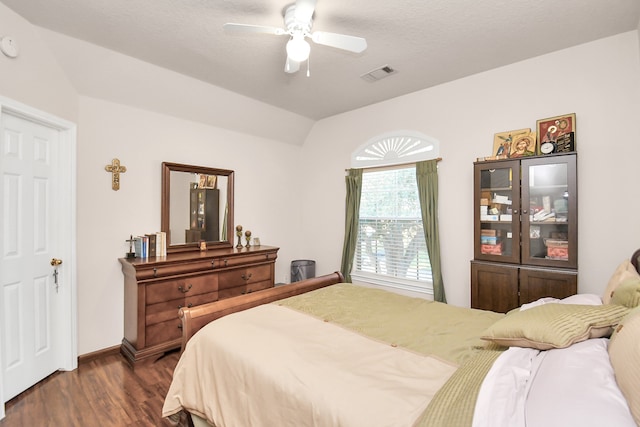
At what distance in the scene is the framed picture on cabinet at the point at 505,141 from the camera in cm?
290

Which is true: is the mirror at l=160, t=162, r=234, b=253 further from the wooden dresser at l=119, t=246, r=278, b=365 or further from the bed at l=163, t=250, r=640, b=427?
the bed at l=163, t=250, r=640, b=427

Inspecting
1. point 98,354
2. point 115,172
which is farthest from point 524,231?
point 98,354

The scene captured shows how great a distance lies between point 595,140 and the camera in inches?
102

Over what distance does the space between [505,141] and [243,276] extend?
3.22 metres

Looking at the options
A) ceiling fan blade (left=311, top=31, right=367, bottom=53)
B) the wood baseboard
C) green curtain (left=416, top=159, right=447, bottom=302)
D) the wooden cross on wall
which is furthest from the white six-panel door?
green curtain (left=416, top=159, right=447, bottom=302)

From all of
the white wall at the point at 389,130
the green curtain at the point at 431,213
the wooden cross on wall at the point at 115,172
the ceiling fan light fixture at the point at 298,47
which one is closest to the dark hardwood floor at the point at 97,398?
the white wall at the point at 389,130

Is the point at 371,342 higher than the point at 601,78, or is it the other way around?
the point at 601,78

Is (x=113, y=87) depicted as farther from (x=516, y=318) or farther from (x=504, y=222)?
(x=504, y=222)

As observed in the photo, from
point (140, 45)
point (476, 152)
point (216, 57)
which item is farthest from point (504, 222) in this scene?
point (140, 45)

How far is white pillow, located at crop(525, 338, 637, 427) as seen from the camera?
80 centimetres

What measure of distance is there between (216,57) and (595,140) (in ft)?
11.4

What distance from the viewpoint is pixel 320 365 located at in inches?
54.2

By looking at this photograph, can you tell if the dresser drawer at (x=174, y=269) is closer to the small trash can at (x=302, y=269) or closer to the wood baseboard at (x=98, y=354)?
the wood baseboard at (x=98, y=354)

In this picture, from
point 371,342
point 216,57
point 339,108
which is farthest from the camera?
point 339,108
